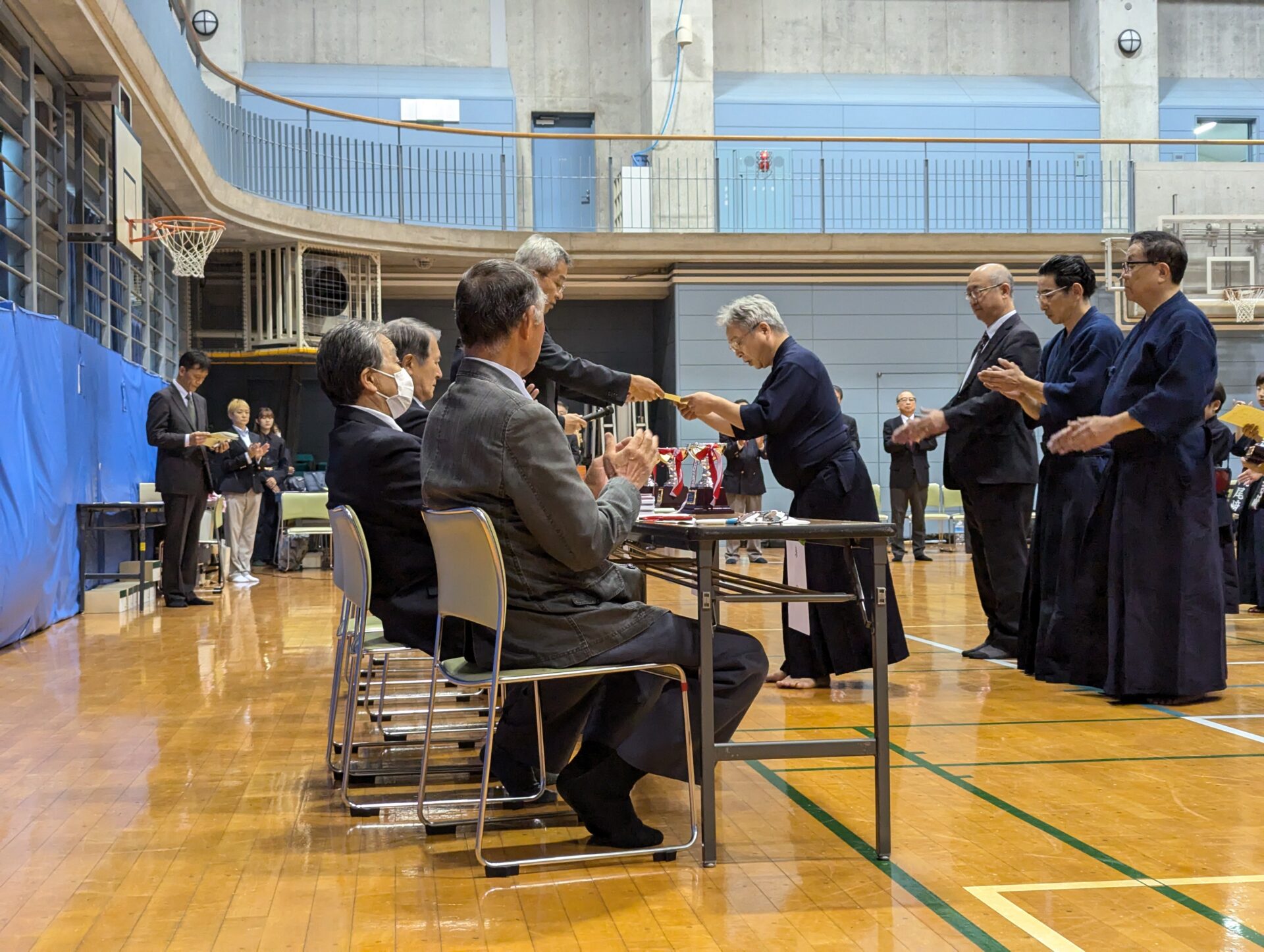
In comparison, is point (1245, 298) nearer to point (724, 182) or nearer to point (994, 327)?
point (724, 182)

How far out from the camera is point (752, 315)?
15.0ft

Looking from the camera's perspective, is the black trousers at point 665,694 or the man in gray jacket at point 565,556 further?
the black trousers at point 665,694

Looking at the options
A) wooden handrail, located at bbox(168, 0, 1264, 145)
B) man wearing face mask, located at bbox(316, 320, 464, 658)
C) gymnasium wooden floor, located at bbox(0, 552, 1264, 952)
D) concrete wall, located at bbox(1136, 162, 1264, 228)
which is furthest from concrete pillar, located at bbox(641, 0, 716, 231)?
man wearing face mask, located at bbox(316, 320, 464, 658)

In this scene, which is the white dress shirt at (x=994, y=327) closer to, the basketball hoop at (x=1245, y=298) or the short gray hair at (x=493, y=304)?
the short gray hair at (x=493, y=304)

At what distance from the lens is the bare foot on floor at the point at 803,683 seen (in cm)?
474

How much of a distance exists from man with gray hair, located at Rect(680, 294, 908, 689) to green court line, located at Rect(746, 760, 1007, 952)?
119cm

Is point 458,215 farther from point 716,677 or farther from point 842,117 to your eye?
point 716,677

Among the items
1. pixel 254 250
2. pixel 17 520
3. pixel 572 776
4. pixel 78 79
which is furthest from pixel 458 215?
pixel 572 776

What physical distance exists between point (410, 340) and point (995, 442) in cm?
252

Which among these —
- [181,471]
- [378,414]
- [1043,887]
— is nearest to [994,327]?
[378,414]

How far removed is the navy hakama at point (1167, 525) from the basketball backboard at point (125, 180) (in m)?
6.30

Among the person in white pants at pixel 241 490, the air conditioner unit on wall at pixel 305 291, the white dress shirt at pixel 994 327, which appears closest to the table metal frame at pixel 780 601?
the white dress shirt at pixel 994 327

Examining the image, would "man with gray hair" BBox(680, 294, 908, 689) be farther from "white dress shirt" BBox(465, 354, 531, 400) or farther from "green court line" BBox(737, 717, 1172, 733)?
"white dress shirt" BBox(465, 354, 531, 400)

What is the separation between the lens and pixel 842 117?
1591cm
